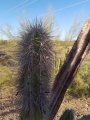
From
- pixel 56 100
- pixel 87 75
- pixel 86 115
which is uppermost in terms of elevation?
pixel 56 100

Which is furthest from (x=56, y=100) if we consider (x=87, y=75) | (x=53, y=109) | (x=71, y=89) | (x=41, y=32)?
(x=87, y=75)

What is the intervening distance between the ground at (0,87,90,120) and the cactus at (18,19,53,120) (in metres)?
2.05

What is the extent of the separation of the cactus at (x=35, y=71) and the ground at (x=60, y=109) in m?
2.05

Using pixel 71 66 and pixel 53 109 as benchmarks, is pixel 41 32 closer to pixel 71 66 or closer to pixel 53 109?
pixel 71 66

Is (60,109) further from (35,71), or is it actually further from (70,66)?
(35,71)

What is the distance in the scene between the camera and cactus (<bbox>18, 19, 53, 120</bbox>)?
7.88ft

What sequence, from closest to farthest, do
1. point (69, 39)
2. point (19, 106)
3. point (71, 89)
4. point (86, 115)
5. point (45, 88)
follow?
point (45, 88) → point (19, 106) → point (86, 115) → point (71, 89) → point (69, 39)

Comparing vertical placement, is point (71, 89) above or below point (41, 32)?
below

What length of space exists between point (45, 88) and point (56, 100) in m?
0.24

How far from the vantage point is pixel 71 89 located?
22.7ft

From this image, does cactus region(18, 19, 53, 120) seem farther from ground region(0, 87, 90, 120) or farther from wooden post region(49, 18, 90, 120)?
ground region(0, 87, 90, 120)

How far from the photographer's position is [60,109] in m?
5.60

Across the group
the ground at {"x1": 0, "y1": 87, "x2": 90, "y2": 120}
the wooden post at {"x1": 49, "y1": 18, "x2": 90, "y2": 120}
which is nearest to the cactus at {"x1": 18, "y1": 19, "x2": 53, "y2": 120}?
the wooden post at {"x1": 49, "y1": 18, "x2": 90, "y2": 120}

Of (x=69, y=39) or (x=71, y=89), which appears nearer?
(x=71, y=89)
